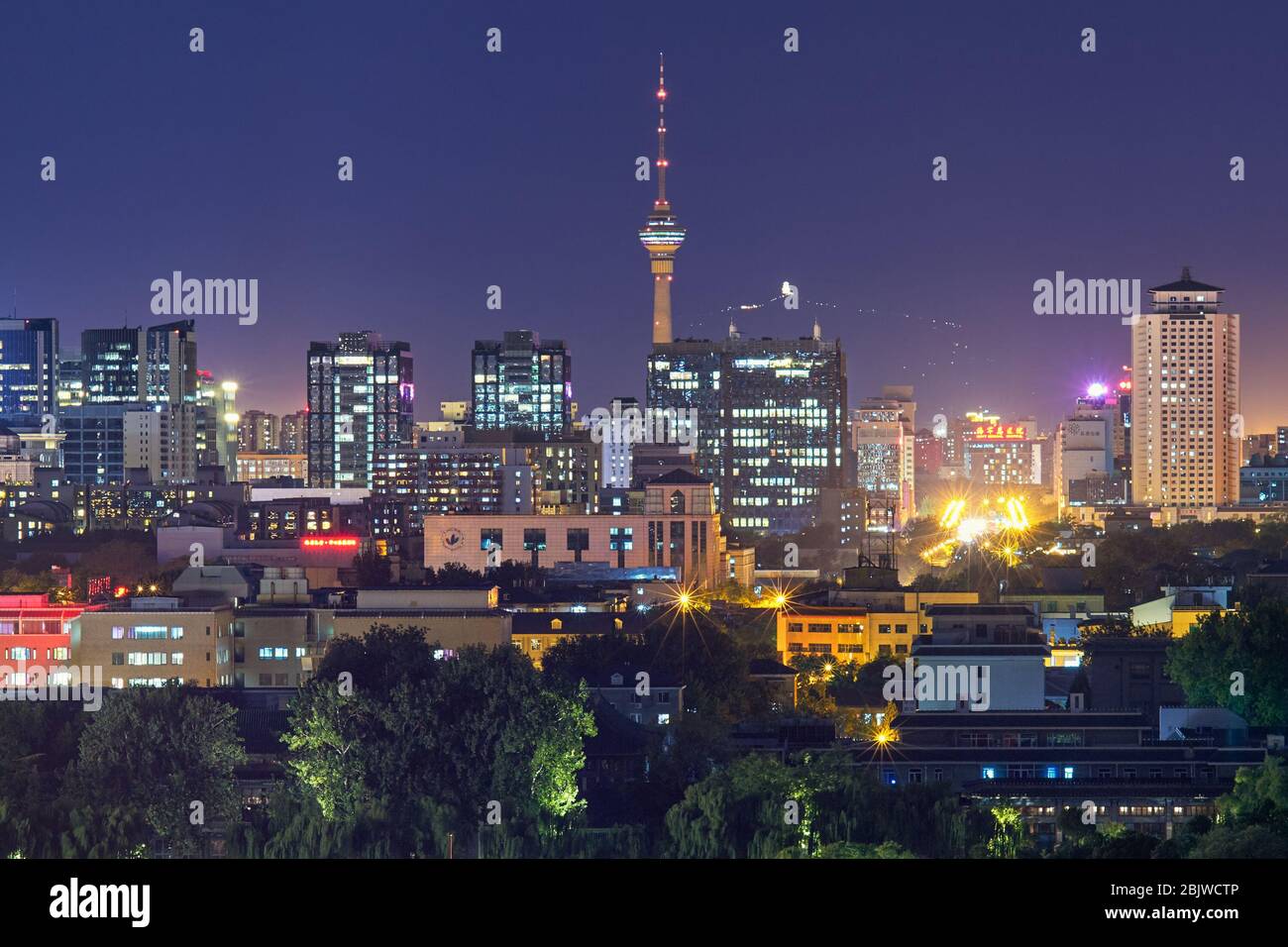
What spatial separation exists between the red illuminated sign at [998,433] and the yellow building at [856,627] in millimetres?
138927

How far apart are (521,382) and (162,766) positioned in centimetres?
10186

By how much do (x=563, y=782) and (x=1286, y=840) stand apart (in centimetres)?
993

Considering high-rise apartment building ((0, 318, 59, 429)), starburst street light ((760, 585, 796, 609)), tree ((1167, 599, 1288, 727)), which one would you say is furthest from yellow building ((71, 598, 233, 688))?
high-rise apartment building ((0, 318, 59, 429))

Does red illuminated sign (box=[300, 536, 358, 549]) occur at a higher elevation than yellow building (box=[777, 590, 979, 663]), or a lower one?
higher

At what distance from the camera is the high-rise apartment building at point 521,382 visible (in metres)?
131

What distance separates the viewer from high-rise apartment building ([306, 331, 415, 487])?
132 metres

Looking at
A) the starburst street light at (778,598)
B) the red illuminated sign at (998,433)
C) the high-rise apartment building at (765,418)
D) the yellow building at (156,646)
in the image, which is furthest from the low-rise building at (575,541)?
the red illuminated sign at (998,433)

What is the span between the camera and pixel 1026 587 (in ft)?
201

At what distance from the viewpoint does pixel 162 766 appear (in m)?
30.0

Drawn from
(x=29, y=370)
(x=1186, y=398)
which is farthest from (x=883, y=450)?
(x=29, y=370)

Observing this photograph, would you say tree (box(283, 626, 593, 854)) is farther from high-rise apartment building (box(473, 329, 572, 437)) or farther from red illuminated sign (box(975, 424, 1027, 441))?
red illuminated sign (box(975, 424, 1027, 441))

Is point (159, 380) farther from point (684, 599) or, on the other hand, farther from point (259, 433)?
point (684, 599)

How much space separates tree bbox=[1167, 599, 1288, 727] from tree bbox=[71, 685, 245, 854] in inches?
Answer: 591
